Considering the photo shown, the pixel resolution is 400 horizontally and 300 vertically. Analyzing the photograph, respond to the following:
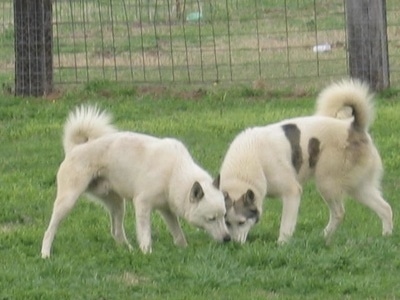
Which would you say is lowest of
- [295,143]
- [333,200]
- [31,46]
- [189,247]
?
[189,247]

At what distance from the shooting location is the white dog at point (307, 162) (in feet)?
28.5

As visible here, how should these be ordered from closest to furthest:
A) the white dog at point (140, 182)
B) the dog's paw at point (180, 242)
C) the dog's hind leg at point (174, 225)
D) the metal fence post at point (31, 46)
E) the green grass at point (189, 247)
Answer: the green grass at point (189, 247) → the white dog at point (140, 182) → the dog's paw at point (180, 242) → the dog's hind leg at point (174, 225) → the metal fence post at point (31, 46)

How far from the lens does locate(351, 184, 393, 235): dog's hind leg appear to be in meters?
8.84

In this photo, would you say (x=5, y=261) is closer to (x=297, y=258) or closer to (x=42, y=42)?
(x=297, y=258)

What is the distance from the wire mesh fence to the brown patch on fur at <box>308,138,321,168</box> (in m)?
6.54

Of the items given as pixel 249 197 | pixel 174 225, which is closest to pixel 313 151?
pixel 249 197

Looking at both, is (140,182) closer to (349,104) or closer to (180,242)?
(180,242)

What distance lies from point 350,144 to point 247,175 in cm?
75

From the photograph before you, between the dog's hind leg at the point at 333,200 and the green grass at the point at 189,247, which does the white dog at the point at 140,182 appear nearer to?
the green grass at the point at 189,247

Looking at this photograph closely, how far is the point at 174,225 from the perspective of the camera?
8609mm

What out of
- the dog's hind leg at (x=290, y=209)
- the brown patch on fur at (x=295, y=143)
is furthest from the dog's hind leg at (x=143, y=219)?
the brown patch on fur at (x=295, y=143)

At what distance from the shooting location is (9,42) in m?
19.4

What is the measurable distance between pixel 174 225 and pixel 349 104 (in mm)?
1520

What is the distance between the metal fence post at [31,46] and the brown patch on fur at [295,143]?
671cm
